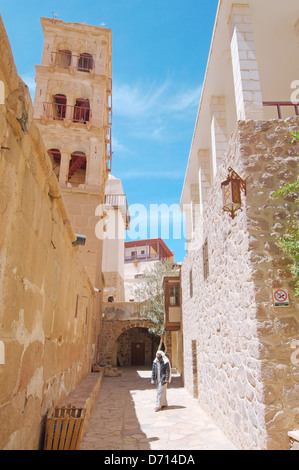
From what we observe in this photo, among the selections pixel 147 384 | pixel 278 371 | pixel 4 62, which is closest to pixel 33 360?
pixel 4 62

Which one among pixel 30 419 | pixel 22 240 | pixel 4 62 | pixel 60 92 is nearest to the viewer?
pixel 4 62

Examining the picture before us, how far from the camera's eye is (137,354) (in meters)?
24.0

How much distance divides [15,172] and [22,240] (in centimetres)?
54

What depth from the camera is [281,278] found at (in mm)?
4121

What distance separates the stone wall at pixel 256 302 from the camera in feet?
12.6

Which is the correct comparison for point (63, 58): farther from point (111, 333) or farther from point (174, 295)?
point (111, 333)

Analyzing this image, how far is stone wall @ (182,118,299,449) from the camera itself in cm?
383

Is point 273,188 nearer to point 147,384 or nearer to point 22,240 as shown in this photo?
point 22,240

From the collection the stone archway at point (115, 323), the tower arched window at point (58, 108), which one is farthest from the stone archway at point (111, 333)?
the tower arched window at point (58, 108)

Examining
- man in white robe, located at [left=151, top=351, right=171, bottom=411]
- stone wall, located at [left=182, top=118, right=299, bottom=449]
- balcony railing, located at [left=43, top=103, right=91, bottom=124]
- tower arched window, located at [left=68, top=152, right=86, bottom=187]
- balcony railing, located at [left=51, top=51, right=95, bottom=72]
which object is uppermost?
balcony railing, located at [left=51, top=51, right=95, bottom=72]

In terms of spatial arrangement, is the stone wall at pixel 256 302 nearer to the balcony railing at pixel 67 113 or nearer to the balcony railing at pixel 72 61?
the balcony railing at pixel 67 113

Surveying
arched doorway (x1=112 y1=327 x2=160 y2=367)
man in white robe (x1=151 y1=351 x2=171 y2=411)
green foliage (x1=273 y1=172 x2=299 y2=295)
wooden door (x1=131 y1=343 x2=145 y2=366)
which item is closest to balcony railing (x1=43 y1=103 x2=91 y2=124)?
man in white robe (x1=151 y1=351 x2=171 y2=411)

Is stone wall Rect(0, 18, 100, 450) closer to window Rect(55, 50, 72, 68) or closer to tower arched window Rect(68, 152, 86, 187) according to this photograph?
tower arched window Rect(68, 152, 86, 187)

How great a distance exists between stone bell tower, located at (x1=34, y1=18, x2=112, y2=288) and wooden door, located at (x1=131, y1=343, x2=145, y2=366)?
10695mm
